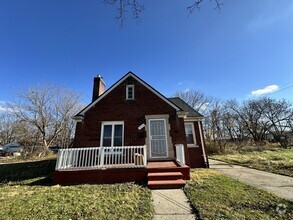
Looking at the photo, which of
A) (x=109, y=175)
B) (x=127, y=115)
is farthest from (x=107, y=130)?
(x=109, y=175)

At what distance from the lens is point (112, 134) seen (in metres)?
9.82

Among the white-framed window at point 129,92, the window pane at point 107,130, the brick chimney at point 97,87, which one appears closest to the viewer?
the window pane at point 107,130

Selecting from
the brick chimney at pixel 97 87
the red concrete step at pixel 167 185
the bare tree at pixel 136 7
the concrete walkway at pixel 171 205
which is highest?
the brick chimney at pixel 97 87

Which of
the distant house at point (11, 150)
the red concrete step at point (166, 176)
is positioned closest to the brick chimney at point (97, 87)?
the red concrete step at point (166, 176)

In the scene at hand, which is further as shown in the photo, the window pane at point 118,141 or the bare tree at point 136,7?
the window pane at point 118,141

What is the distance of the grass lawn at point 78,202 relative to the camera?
4.09 metres

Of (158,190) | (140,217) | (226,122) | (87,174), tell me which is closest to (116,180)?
(87,174)

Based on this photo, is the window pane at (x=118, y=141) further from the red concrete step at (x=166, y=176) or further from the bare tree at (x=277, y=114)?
the bare tree at (x=277, y=114)

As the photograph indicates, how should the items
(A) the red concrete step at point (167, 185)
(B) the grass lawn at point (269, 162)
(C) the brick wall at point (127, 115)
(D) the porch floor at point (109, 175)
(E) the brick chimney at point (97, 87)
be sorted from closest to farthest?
(A) the red concrete step at point (167, 185) < (D) the porch floor at point (109, 175) < (B) the grass lawn at point (269, 162) < (C) the brick wall at point (127, 115) < (E) the brick chimney at point (97, 87)

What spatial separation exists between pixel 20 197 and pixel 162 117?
7.46m

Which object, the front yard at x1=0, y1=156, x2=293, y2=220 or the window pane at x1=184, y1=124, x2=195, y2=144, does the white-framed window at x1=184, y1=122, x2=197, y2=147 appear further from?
the front yard at x1=0, y1=156, x2=293, y2=220

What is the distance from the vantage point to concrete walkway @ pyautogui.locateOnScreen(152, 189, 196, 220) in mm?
4031

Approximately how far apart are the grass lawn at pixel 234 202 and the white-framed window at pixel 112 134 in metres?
4.94

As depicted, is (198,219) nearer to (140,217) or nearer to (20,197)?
(140,217)
